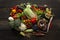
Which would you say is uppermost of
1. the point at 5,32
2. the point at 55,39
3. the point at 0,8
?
the point at 0,8

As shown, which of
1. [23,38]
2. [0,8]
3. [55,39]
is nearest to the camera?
[23,38]

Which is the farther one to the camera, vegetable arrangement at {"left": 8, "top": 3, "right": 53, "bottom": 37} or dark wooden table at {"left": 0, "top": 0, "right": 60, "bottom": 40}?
dark wooden table at {"left": 0, "top": 0, "right": 60, "bottom": 40}

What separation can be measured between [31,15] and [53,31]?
0.92 ft

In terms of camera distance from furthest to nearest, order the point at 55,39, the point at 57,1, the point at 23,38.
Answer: the point at 57,1 < the point at 55,39 < the point at 23,38

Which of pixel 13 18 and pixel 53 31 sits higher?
Answer: pixel 13 18

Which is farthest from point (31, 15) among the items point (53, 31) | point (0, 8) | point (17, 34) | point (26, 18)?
point (0, 8)

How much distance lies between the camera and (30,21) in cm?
141

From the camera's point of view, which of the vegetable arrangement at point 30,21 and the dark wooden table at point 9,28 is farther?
the dark wooden table at point 9,28

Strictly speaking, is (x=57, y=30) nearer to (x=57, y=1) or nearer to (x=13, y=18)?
(x=13, y=18)

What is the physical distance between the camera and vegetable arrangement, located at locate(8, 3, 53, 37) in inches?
54.7

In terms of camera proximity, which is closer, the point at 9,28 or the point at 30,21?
the point at 30,21

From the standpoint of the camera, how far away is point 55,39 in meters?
1.61

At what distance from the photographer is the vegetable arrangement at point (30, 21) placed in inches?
54.7

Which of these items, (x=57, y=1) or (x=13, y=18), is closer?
(x=13, y=18)
